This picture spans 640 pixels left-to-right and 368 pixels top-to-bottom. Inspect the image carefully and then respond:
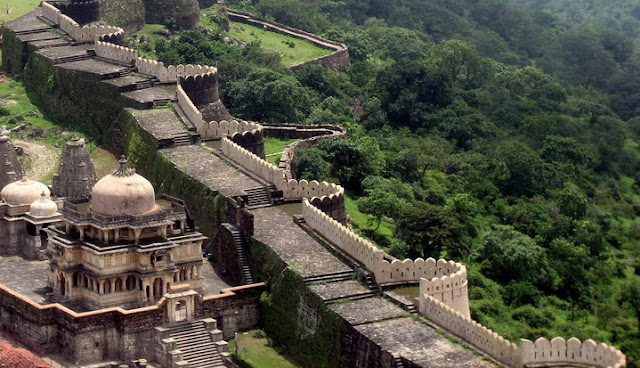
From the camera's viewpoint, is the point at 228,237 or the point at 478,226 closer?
the point at 228,237

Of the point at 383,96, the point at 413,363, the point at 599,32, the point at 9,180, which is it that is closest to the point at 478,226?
the point at 383,96

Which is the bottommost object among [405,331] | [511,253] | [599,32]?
[599,32]

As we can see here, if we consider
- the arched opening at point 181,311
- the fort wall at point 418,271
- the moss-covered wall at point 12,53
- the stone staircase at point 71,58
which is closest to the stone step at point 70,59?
the stone staircase at point 71,58

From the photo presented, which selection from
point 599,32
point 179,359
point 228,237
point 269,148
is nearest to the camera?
point 179,359

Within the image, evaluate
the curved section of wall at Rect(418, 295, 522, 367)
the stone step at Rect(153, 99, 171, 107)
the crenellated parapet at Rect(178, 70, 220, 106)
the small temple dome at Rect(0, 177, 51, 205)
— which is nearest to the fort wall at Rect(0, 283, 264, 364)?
the small temple dome at Rect(0, 177, 51, 205)

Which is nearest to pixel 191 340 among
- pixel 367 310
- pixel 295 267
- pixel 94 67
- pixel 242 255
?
pixel 295 267

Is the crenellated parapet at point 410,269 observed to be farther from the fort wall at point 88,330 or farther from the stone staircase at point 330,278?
the fort wall at point 88,330

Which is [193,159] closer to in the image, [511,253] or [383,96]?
[511,253]
